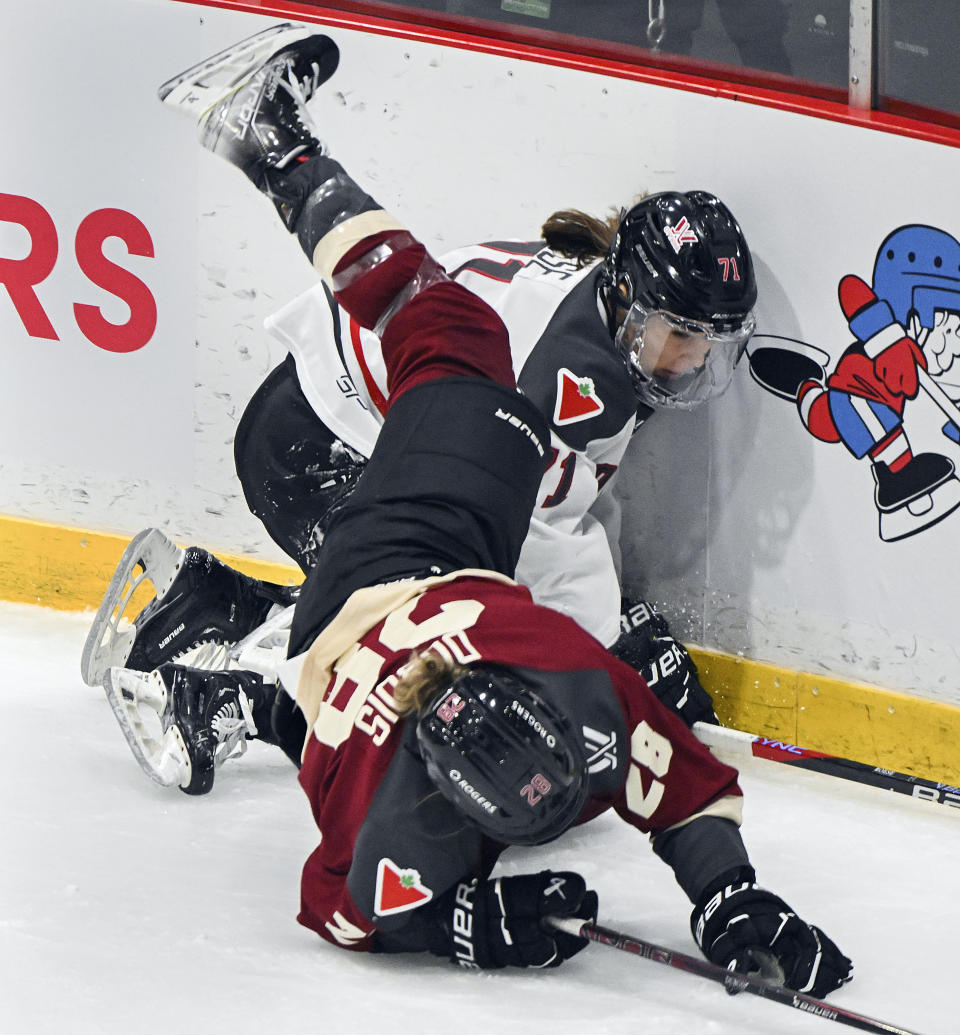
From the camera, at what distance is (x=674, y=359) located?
296 centimetres

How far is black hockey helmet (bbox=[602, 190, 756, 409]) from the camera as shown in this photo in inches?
113

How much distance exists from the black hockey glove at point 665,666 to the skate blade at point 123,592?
0.90 metres

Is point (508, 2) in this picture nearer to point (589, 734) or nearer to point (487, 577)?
point (487, 577)

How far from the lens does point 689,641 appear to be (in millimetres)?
3336

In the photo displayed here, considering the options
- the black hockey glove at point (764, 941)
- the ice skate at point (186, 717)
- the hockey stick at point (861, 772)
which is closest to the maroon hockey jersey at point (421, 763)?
the black hockey glove at point (764, 941)

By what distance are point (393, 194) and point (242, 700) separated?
1.08 metres

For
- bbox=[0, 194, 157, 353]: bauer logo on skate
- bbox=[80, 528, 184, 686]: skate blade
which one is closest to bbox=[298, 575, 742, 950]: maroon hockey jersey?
bbox=[80, 528, 184, 686]: skate blade

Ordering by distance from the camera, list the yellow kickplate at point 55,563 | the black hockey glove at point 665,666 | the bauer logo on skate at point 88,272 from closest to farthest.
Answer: the black hockey glove at point 665,666
the bauer logo on skate at point 88,272
the yellow kickplate at point 55,563

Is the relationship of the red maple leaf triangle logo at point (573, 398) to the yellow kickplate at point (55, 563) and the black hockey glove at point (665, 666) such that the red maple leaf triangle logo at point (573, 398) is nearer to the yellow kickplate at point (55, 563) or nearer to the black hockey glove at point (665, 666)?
the black hockey glove at point (665, 666)

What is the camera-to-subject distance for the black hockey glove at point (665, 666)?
124 inches

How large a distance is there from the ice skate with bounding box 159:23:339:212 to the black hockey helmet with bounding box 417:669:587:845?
0.95 meters

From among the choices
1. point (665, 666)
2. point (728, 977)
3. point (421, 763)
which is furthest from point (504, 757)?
point (665, 666)

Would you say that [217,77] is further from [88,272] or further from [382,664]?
[88,272]

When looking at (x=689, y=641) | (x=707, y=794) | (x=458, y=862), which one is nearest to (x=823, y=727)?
(x=689, y=641)
